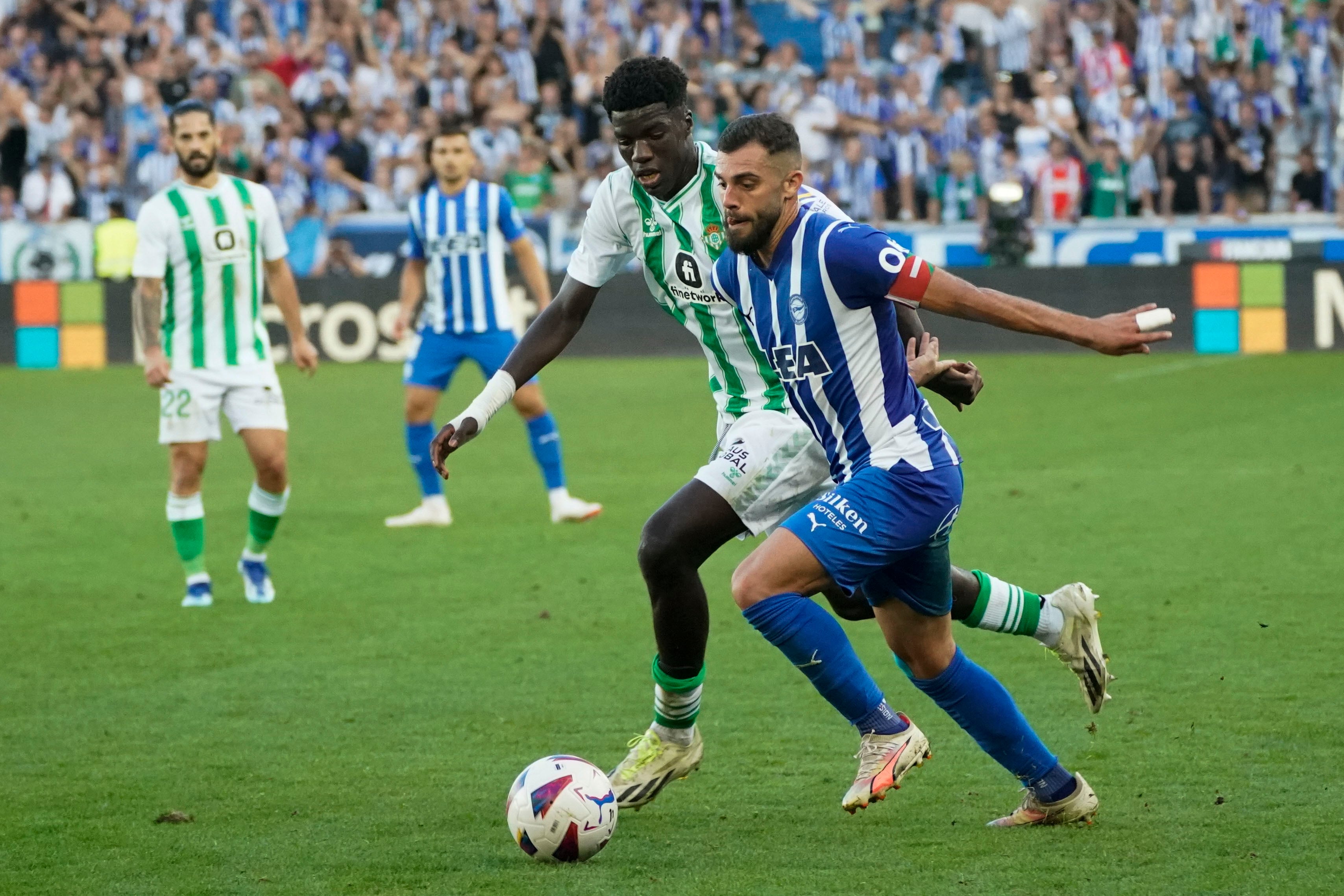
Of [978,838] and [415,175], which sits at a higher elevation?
[415,175]

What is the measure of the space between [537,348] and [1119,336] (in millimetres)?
1865

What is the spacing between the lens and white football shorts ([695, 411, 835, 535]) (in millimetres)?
4906

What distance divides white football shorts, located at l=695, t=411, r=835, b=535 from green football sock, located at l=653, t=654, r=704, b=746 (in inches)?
17.7

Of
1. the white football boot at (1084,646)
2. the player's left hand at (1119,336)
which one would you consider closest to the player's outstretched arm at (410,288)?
the white football boot at (1084,646)

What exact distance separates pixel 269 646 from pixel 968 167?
14383 millimetres

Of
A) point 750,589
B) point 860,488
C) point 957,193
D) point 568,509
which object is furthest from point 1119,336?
point 957,193

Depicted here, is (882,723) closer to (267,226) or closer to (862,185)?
(267,226)

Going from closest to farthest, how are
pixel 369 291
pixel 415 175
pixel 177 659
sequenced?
1. pixel 177 659
2. pixel 369 291
3. pixel 415 175

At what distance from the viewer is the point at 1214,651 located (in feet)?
20.9

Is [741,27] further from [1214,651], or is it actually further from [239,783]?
[239,783]

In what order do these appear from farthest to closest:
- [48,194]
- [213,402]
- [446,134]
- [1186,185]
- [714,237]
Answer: [48,194]
[1186,185]
[446,134]
[213,402]
[714,237]

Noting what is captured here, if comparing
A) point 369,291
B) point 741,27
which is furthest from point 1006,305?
point 741,27

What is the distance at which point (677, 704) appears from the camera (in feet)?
15.8

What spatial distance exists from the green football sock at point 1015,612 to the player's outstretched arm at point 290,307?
3.90 metres
